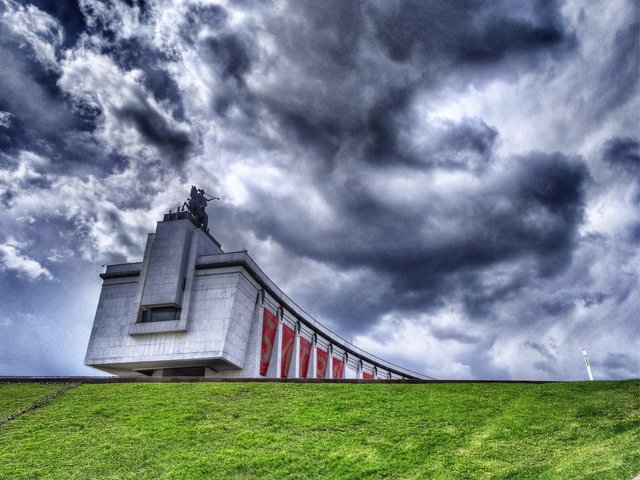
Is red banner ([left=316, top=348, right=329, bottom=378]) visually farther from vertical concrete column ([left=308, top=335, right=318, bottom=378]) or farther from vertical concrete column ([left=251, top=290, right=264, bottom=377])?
vertical concrete column ([left=251, top=290, right=264, bottom=377])

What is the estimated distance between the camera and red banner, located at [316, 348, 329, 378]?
55.6m

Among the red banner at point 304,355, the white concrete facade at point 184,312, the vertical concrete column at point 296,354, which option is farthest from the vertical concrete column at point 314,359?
the white concrete facade at point 184,312

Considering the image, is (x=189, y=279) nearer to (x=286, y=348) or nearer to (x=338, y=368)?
(x=286, y=348)

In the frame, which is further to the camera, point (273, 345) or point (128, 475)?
point (273, 345)

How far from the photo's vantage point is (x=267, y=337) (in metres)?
44.0

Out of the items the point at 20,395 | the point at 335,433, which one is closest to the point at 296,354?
the point at 20,395

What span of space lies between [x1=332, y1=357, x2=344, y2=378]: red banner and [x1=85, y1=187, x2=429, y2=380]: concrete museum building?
1605cm

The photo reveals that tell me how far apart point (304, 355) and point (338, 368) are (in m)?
11.0

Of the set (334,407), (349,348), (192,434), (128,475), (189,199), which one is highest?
(189,199)

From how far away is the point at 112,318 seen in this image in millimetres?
42000

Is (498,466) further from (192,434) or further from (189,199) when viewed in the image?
(189,199)

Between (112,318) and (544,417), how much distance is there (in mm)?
35212

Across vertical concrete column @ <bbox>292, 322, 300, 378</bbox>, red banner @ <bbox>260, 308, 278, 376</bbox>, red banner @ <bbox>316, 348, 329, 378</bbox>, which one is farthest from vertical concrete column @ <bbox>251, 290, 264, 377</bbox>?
red banner @ <bbox>316, 348, 329, 378</bbox>

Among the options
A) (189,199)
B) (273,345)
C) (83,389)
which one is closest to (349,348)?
(273,345)
